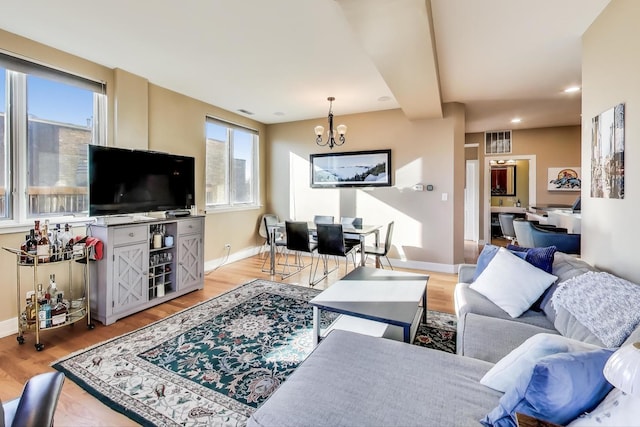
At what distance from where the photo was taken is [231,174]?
17.5 ft

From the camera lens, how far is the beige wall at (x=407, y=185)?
4.66 metres

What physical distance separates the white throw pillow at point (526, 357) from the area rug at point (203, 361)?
1277 mm

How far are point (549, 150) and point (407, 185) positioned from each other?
12.2 ft

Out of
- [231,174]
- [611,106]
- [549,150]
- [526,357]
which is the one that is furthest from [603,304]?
[549,150]

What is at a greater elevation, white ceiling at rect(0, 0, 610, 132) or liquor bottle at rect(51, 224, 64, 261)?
white ceiling at rect(0, 0, 610, 132)

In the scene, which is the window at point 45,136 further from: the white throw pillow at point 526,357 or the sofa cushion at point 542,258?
the sofa cushion at point 542,258

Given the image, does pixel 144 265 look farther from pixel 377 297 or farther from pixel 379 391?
pixel 379 391

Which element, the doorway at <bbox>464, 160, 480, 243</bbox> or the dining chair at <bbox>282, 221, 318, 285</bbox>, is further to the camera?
the doorway at <bbox>464, 160, 480, 243</bbox>

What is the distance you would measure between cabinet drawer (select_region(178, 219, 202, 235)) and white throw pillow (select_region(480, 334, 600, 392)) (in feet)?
11.0

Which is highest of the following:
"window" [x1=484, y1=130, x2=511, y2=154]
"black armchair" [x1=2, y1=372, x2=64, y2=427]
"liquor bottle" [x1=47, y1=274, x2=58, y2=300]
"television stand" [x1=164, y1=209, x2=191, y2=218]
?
"window" [x1=484, y1=130, x2=511, y2=154]

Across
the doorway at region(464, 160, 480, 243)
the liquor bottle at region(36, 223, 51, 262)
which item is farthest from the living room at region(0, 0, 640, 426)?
the doorway at region(464, 160, 480, 243)

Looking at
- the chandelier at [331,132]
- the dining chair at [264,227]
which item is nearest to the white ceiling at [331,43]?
the chandelier at [331,132]

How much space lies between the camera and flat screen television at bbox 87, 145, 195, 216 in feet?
9.61

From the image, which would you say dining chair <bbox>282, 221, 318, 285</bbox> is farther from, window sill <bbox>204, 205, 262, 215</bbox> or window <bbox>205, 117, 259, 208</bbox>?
window <bbox>205, 117, 259, 208</bbox>
